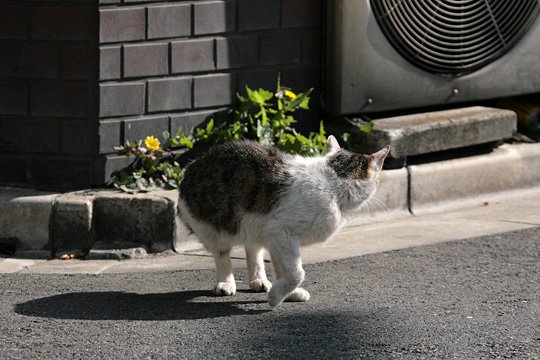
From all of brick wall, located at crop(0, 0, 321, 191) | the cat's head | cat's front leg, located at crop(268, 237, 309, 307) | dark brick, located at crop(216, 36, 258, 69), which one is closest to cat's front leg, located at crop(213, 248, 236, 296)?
cat's front leg, located at crop(268, 237, 309, 307)

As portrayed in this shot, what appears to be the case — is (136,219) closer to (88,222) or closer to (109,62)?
(88,222)

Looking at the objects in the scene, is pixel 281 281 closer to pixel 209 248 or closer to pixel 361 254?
pixel 209 248

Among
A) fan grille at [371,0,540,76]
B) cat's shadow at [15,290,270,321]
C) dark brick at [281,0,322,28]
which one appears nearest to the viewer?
cat's shadow at [15,290,270,321]

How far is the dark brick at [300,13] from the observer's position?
829 centimetres

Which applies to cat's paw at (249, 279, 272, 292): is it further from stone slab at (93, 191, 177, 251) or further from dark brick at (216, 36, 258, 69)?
dark brick at (216, 36, 258, 69)

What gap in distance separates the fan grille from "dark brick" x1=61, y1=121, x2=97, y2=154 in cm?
241

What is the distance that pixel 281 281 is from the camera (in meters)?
5.84

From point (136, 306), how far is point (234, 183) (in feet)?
2.69

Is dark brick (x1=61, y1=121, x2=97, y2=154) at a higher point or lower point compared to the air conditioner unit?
lower

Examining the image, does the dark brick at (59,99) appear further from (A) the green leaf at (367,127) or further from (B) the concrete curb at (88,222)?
(A) the green leaf at (367,127)

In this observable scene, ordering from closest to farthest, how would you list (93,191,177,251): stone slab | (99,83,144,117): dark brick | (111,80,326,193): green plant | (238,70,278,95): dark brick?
(93,191,177,251): stone slab
(99,83,144,117): dark brick
(111,80,326,193): green plant
(238,70,278,95): dark brick

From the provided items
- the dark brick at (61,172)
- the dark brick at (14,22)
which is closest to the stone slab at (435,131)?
the dark brick at (61,172)

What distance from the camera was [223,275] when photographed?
20.6 feet

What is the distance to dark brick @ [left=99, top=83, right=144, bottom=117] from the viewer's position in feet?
24.2
